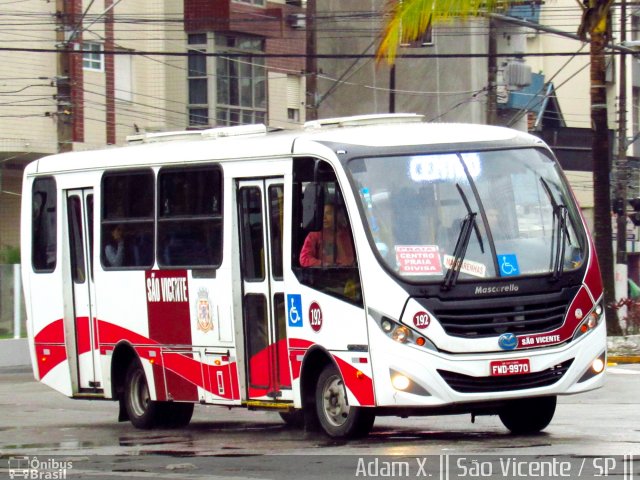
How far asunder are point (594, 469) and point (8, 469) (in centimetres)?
465

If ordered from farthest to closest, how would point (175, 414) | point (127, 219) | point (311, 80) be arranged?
1. point (311, 80)
2. point (175, 414)
3. point (127, 219)

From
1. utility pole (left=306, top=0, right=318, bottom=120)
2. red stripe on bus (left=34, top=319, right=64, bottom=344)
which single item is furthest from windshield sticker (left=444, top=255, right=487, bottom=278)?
utility pole (left=306, top=0, right=318, bottom=120)

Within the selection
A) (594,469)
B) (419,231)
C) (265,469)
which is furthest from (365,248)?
(594,469)

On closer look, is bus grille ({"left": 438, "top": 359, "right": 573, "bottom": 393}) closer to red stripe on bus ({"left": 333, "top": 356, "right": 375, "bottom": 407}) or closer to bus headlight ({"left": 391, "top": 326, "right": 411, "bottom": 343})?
bus headlight ({"left": 391, "top": 326, "right": 411, "bottom": 343})

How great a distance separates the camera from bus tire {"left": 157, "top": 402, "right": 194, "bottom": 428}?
15336 millimetres

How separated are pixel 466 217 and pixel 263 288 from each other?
2347 mm

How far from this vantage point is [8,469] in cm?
1090

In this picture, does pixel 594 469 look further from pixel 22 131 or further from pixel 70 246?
pixel 22 131

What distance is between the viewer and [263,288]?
13.1 m

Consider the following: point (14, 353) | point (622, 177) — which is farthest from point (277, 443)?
point (622, 177)

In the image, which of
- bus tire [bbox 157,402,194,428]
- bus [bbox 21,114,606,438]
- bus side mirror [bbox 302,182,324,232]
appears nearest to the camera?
bus [bbox 21,114,606,438]

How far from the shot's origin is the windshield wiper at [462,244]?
37.4 feet

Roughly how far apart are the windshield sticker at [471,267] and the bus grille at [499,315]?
24 cm

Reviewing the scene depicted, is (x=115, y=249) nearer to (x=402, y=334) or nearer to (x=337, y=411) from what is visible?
(x=337, y=411)
